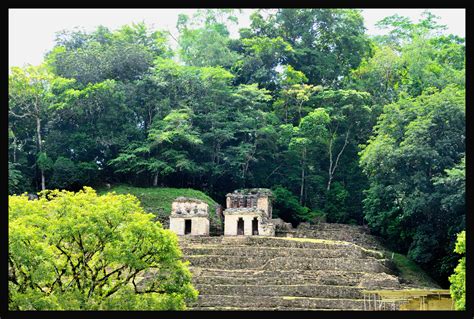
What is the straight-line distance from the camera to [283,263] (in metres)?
33.2

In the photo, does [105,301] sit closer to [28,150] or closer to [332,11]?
[28,150]

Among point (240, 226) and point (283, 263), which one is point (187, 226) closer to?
point (240, 226)

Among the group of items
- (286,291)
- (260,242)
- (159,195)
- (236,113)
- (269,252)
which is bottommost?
(286,291)

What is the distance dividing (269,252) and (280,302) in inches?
245

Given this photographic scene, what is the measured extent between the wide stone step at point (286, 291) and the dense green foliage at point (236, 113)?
413 inches

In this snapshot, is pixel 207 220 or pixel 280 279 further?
pixel 207 220

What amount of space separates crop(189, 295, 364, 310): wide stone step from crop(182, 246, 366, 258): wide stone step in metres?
5.68

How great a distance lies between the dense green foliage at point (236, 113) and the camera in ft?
144

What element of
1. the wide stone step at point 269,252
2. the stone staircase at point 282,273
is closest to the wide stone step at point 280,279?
the stone staircase at point 282,273

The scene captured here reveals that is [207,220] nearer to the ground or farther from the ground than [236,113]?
nearer to the ground

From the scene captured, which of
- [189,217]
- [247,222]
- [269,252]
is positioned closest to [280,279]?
[269,252]

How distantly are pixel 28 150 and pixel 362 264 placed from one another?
2096 cm

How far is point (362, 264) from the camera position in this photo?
33.4 meters
